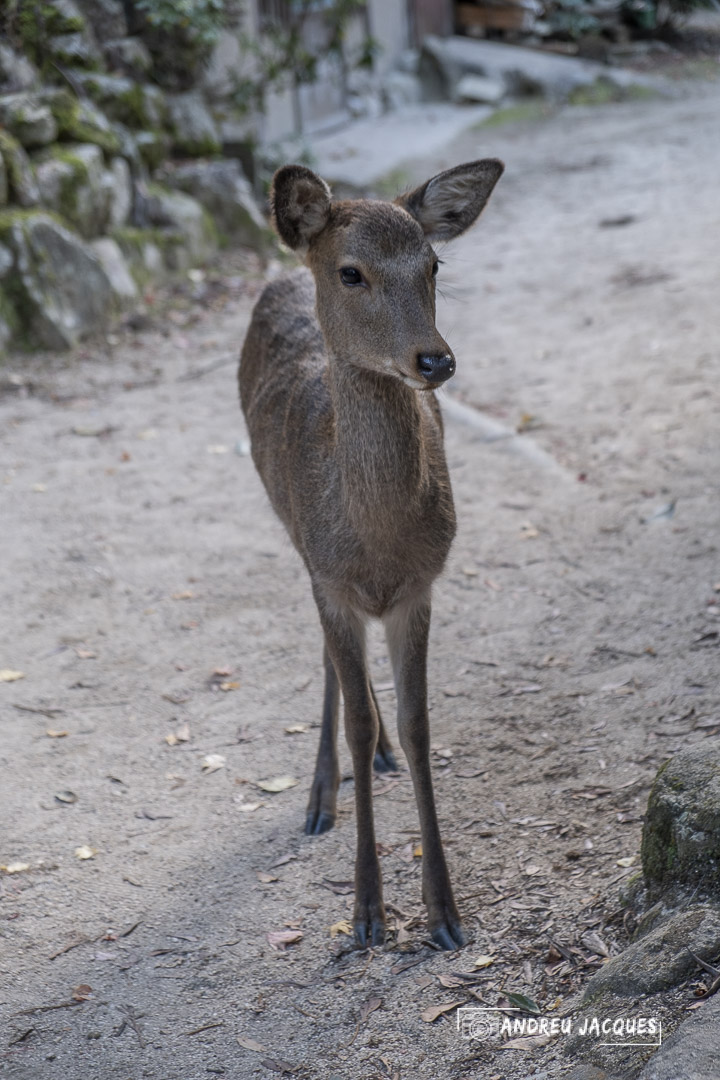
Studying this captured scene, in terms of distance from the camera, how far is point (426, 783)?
348cm

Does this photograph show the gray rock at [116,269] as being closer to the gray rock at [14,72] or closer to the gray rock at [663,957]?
the gray rock at [14,72]

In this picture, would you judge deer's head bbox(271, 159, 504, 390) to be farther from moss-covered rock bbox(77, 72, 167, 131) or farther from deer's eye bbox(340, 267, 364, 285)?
moss-covered rock bbox(77, 72, 167, 131)

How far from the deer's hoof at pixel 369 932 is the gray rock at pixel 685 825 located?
0.84 m

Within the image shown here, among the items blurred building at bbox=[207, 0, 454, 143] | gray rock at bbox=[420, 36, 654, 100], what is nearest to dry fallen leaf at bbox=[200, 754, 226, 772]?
blurred building at bbox=[207, 0, 454, 143]

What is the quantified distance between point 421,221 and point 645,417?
145 inches

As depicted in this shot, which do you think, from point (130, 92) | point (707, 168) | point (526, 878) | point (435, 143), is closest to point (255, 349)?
point (526, 878)

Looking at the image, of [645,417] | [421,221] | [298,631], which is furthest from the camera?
[645,417]

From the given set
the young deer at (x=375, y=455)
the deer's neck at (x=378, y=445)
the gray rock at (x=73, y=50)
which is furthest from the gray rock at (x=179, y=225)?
the deer's neck at (x=378, y=445)

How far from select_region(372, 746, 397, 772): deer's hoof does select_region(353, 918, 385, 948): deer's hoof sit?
0.91 meters

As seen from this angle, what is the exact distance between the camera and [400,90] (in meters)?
16.3

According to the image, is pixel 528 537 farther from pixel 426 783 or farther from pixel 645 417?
pixel 426 783

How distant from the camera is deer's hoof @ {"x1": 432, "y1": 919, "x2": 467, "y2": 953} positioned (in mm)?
3334

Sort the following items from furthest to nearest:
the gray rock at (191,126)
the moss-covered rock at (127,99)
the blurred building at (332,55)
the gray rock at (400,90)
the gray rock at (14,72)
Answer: the gray rock at (400,90) → the blurred building at (332,55) → the gray rock at (191,126) → the moss-covered rock at (127,99) → the gray rock at (14,72)

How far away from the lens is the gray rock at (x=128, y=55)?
1062 cm
